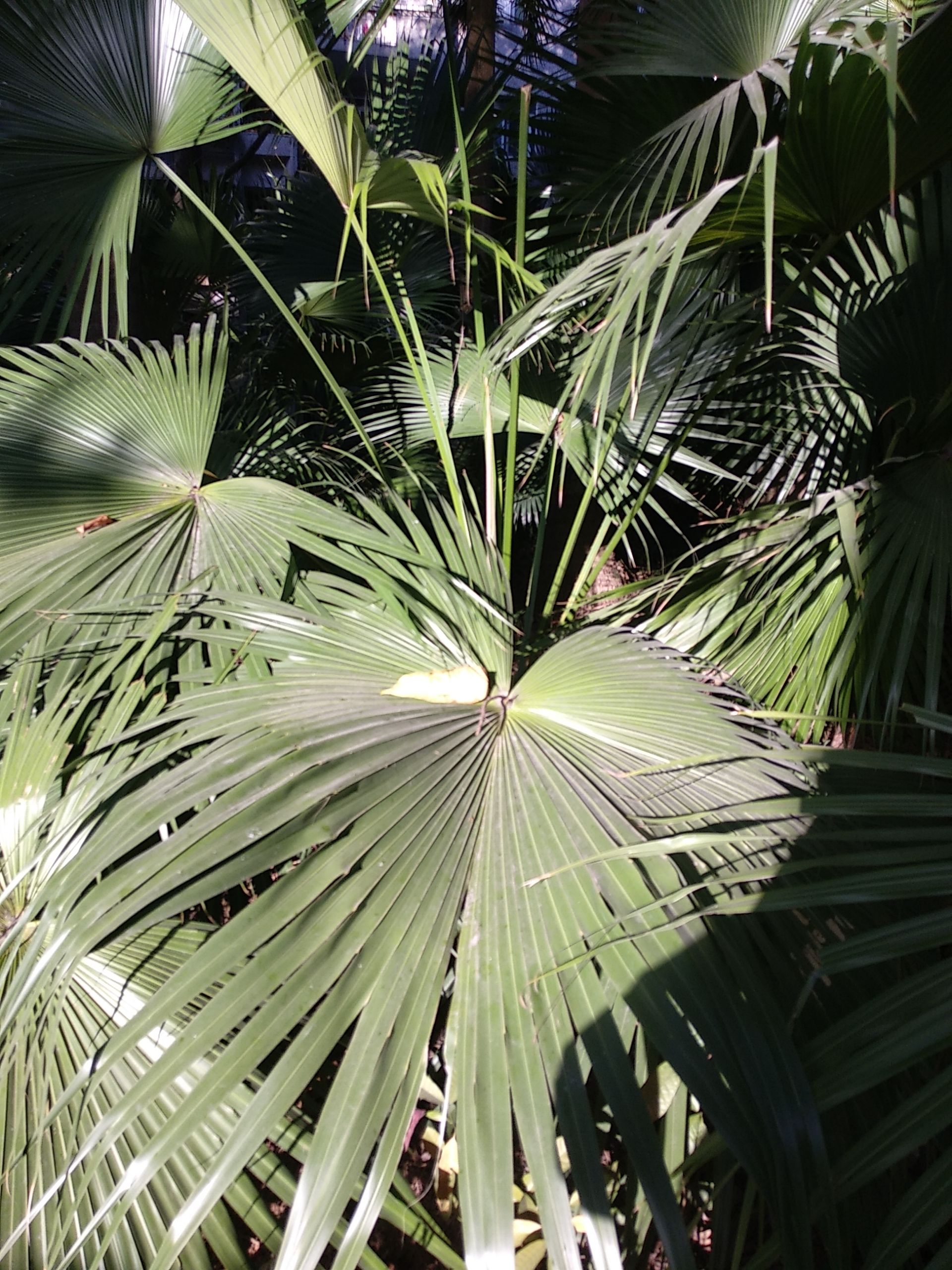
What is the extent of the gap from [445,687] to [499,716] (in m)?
0.08

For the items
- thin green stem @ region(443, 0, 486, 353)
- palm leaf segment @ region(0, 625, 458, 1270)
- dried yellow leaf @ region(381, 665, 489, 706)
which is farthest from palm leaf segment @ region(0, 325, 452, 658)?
thin green stem @ region(443, 0, 486, 353)

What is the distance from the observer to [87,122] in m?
1.69

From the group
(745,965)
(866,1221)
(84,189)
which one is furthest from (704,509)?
(84,189)

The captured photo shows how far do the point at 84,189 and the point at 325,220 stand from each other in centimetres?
97

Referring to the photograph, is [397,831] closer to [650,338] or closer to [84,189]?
[650,338]

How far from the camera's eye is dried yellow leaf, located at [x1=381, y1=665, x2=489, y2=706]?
1108 mm

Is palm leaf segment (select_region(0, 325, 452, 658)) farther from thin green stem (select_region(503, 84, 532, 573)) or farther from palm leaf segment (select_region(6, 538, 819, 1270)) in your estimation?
thin green stem (select_region(503, 84, 532, 573))

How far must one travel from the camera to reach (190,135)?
1716 mm

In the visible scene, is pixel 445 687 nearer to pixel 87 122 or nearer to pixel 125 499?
pixel 125 499

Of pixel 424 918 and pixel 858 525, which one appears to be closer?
pixel 424 918

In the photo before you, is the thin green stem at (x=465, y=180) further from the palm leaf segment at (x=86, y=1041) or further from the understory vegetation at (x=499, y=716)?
the palm leaf segment at (x=86, y=1041)

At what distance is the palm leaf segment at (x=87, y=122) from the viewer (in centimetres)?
163

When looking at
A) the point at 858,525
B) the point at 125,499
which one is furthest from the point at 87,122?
the point at 858,525

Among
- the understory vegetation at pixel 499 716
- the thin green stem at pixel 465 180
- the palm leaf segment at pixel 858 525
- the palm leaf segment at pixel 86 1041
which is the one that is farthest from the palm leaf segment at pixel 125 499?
the palm leaf segment at pixel 858 525
